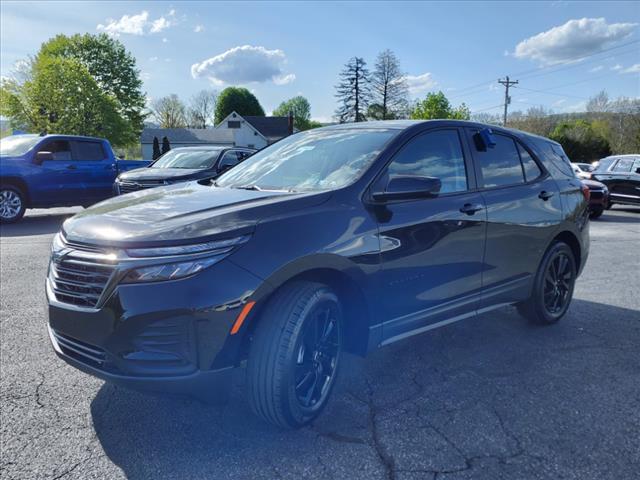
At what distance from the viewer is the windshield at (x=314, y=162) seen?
3.07m

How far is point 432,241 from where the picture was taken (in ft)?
10.3

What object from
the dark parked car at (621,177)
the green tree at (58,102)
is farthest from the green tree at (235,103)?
the dark parked car at (621,177)

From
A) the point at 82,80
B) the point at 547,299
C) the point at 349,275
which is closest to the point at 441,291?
the point at 349,275

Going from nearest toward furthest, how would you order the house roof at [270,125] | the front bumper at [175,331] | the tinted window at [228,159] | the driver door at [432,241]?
the front bumper at [175,331] < the driver door at [432,241] < the tinted window at [228,159] < the house roof at [270,125]

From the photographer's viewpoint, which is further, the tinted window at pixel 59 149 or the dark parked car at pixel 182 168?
the tinted window at pixel 59 149

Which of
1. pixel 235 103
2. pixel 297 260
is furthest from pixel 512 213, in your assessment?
pixel 235 103

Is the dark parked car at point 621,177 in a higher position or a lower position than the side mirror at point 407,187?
lower

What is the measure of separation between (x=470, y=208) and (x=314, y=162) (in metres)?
1.15

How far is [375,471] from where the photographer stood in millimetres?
2318

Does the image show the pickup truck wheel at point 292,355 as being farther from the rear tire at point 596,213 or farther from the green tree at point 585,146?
the green tree at point 585,146

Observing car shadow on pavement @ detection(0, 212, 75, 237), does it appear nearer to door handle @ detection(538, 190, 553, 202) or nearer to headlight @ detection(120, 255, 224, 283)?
headlight @ detection(120, 255, 224, 283)

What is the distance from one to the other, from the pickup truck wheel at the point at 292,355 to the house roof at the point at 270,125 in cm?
7318

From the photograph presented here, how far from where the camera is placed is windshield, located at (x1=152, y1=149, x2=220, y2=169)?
11.0 meters

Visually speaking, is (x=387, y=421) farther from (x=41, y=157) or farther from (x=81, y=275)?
(x=41, y=157)
